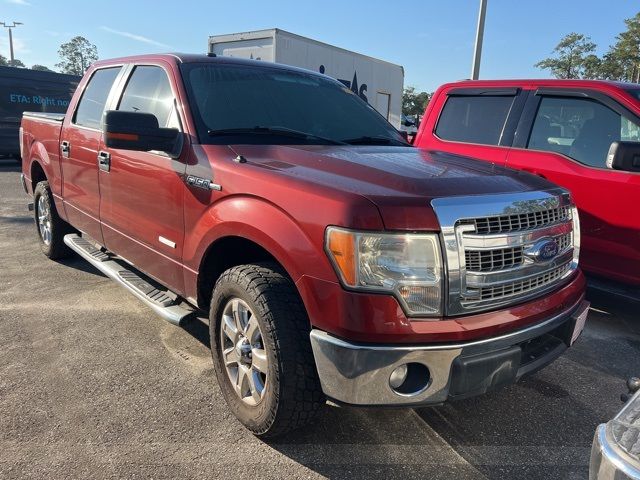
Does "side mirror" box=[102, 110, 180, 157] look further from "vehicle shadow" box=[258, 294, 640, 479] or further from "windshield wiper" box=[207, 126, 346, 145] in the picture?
"vehicle shadow" box=[258, 294, 640, 479]

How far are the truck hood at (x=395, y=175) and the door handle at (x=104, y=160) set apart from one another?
1336mm

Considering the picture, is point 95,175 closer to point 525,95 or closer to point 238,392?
point 238,392

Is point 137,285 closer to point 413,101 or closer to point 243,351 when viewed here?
point 243,351

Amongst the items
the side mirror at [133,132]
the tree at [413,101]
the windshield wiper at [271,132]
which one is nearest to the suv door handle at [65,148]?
the side mirror at [133,132]

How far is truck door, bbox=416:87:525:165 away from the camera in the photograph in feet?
15.7

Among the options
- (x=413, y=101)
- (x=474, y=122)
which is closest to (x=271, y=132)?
(x=474, y=122)

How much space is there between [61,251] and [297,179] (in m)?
4.00

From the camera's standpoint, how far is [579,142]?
4.38 meters

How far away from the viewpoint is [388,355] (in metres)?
2.01

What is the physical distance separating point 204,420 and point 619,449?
199cm

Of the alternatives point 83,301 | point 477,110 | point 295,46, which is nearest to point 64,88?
point 295,46

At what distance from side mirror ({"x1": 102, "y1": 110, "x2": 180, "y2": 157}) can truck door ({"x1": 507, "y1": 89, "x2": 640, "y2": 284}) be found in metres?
3.17

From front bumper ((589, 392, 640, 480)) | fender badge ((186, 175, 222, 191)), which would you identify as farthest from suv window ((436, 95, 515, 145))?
front bumper ((589, 392, 640, 480))

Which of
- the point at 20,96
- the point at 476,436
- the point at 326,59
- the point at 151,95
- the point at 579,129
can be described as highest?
the point at 326,59
